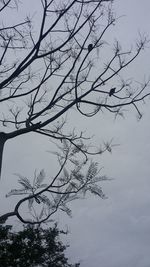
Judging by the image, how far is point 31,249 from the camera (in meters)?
27.9

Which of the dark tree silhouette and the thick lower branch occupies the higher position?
the dark tree silhouette

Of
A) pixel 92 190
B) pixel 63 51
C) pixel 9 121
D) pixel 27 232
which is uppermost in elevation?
pixel 27 232

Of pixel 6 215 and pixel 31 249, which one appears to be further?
pixel 31 249

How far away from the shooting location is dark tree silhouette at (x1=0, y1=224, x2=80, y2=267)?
89.0 ft

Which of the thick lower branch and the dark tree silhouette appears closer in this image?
the thick lower branch

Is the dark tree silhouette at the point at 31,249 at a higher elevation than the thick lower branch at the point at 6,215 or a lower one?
higher

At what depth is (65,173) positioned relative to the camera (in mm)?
9297

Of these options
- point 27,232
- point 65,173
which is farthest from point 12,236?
point 65,173

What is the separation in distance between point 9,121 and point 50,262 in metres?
21.9

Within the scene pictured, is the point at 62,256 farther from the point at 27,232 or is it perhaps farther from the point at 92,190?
the point at 92,190

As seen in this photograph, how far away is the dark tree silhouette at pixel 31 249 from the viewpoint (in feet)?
89.0

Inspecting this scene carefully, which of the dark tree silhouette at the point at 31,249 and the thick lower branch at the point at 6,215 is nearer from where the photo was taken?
the thick lower branch at the point at 6,215

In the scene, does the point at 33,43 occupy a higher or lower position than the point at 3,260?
lower

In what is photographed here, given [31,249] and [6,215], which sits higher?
[31,249]
